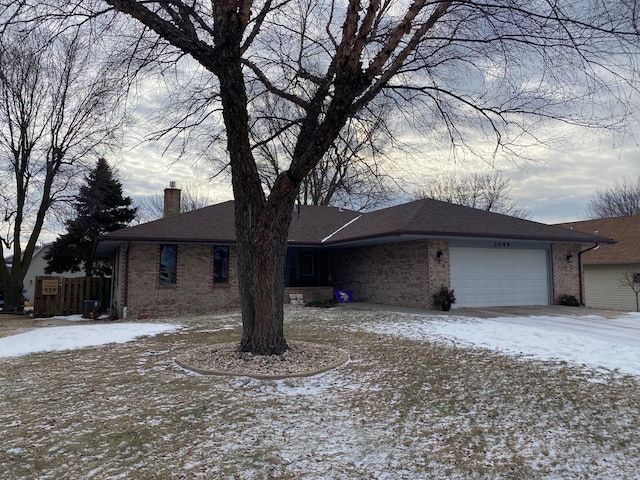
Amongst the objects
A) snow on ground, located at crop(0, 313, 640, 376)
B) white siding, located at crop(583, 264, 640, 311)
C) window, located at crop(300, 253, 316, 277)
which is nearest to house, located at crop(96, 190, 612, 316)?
window, located at crop(300, 253, 316, 277)

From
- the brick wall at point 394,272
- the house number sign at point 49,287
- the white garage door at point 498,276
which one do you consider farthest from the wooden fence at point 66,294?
the white garage door at point 498,276

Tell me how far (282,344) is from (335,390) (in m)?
1.68

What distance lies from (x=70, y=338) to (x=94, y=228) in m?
20.7

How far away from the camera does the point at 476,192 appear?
126 feet

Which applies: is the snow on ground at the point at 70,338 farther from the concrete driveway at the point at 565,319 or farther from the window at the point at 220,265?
the concrete driveway at the point at 565,319

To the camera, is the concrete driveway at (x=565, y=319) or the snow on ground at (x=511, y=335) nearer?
the snow on ground at (x=511, y=335)

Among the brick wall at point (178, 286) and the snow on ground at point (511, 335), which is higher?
the brick wall at point (178, 286)

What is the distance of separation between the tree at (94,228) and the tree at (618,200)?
123 feet

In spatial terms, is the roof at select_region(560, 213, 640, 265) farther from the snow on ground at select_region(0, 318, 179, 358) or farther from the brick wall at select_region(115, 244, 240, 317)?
the snow on ground at select_region(0, 318, 179, 358)

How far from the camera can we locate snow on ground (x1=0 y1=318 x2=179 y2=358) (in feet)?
27.6

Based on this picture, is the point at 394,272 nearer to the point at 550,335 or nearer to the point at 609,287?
the point at 550,335

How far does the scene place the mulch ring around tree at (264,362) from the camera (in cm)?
602

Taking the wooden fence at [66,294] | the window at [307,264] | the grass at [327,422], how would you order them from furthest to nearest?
1. the window at [307,264]
2. the wooden fence at [66,294]
3. the grass at [327,422]

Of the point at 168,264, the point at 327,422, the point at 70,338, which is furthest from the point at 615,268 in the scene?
the point at 70,338
